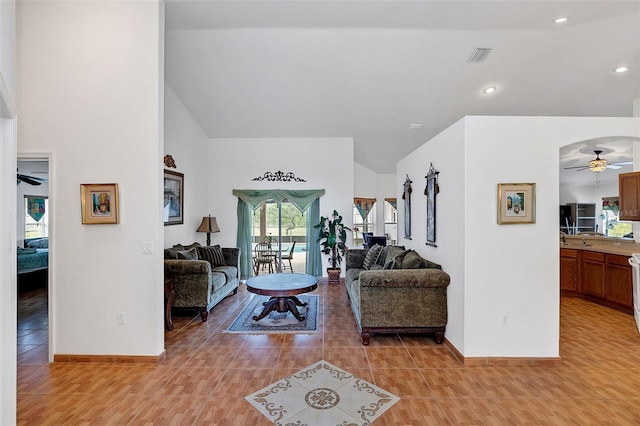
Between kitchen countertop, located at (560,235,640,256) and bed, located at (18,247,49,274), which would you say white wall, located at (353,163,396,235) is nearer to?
kitchen countertop, located at (560,235,640,256)

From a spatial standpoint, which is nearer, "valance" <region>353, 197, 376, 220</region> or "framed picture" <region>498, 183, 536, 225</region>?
"framed picture" <region>498, 183, 536, 225</region>

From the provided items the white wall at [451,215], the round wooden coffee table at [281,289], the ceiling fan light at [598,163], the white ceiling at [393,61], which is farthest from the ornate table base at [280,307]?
the ceiling fan light at [598,163]

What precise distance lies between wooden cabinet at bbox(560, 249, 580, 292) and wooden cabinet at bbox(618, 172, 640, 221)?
1.12 m

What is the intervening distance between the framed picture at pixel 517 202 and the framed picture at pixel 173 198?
15.8 feet

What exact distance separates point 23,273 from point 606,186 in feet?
50.0

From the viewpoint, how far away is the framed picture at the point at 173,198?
506cm

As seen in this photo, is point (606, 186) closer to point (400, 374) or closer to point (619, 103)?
point (619, 103)

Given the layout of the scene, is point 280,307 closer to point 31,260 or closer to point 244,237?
point 244,237

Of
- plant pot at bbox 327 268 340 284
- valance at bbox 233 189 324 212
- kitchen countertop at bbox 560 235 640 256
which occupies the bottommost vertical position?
plant pot at bbox 327 268 340 284

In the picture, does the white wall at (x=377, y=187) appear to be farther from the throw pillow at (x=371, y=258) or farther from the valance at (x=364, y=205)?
the throw pillow at (x=371, y=258)

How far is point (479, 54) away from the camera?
13.2 feet

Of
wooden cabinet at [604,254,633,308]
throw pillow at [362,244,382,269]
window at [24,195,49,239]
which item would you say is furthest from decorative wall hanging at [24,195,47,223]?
wooden cabinet at [604,254,633,308]

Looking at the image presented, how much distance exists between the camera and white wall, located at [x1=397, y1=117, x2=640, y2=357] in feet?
9.37

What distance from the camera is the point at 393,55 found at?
413 centimetres
